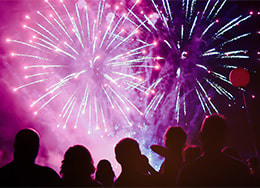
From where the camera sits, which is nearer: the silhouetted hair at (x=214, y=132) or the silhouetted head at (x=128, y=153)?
the silhouetted hair at (x=214, y=132)

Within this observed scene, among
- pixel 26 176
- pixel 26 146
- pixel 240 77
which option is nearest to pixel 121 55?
pixel 240 77

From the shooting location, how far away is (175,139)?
9.48 ft

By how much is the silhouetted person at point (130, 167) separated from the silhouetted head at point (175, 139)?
0.33 meters

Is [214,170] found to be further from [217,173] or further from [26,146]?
[26,146]

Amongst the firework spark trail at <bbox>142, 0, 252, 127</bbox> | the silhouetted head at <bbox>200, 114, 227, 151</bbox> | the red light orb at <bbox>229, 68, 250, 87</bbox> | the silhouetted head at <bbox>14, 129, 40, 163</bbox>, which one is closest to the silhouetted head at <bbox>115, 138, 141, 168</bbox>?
the silhouetted head at <bbox>200, 114, 227, 151</bbox>

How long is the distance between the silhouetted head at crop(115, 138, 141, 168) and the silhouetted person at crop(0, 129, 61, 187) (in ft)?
2.11

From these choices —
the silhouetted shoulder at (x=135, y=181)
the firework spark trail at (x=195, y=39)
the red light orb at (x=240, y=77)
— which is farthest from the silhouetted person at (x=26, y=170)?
the firework spark trail at (x=195, y=39)

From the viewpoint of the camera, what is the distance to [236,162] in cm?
239

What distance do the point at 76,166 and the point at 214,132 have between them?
4.85 ft

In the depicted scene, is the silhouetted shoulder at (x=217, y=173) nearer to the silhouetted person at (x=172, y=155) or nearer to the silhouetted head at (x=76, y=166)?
the silhouetted person at (x=172, y=155)

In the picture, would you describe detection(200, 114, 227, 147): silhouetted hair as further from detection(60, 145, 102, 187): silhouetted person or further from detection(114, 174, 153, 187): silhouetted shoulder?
detection(60, 145, 102, 187): silhouetted person

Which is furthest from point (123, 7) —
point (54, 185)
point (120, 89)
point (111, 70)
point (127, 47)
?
point (54, 185)

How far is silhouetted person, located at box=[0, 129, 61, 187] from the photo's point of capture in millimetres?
2611

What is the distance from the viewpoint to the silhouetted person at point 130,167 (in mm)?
2725
